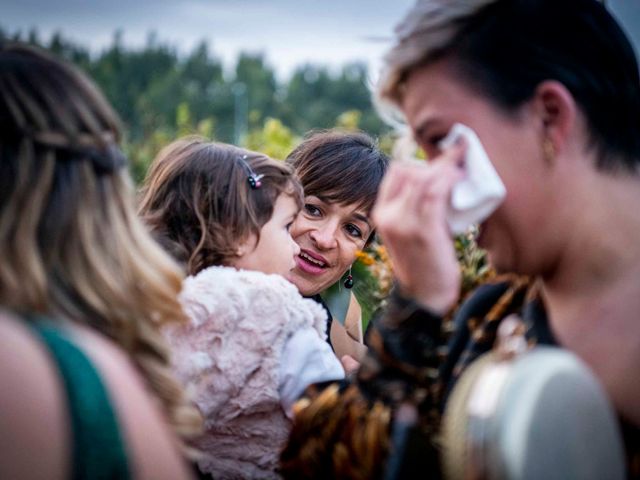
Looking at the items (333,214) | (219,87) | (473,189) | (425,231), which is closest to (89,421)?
(425,231)

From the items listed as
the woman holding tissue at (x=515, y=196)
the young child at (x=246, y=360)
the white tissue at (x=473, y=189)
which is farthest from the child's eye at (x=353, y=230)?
the white tissue at (x=473, y=189)

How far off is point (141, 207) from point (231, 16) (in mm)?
61455

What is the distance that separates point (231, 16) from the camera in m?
62.5

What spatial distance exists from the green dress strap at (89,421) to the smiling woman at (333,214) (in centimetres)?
267

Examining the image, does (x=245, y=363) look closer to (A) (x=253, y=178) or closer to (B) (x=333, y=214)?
(A) (x=253, y=178)

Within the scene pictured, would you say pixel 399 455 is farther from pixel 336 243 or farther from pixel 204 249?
pixel 336 243

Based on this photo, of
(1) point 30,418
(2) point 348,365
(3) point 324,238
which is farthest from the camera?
(3) point 324,238

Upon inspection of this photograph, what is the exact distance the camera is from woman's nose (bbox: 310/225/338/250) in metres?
4.08

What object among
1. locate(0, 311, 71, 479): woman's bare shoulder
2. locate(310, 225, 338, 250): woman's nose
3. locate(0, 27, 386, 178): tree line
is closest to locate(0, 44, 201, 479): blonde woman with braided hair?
locate(0, 311, 71, 479): woman's bare shoulder

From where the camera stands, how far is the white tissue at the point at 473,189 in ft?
6.52

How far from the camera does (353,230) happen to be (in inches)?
167

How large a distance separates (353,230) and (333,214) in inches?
5.5

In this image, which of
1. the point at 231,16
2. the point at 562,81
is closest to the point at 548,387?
the point at 562,81

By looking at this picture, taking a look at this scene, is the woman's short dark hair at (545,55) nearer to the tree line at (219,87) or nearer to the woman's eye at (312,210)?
the woman's eye at (312,210)
